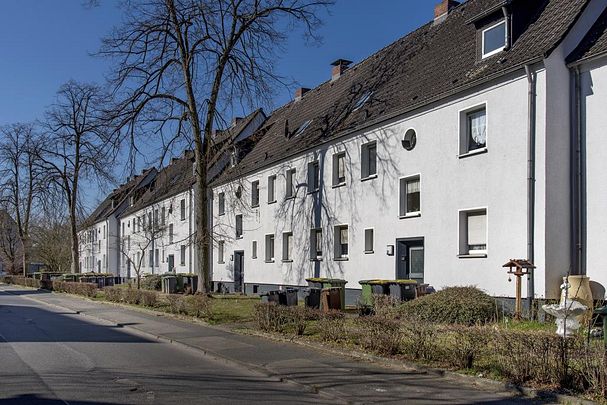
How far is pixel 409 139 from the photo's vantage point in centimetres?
2042

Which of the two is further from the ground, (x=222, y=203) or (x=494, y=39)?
(x=494, y=39)

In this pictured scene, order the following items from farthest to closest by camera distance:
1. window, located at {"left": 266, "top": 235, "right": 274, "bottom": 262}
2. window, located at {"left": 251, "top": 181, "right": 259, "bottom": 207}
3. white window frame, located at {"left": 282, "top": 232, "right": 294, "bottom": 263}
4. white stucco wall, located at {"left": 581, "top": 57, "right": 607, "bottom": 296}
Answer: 1. window, located at {"left": 251, "top": 181, "right": 259, "bottom": 207}
2. window, located at {"left": 266, "top": 235, "right": 274, "bottom": 262}
3. white window frame, located at {"left": 282, "top": 232, "right": 294, "bottom": 263}
4. white stucco wall, located at {"left": 581, "top": 57, "right": 607, "bottom": 296}

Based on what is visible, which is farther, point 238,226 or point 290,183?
point 238,226

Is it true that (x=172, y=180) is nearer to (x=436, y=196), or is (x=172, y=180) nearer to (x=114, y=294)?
(x=114, y=294)

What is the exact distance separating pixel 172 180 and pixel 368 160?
1969 centimetres

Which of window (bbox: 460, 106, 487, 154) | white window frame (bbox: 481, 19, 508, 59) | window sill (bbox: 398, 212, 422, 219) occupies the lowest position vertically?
window sill (bbox: 398, 212, 422, 219)

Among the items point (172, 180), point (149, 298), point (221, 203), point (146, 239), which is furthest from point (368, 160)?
point (146, 239)

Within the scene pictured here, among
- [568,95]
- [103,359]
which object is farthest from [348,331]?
[568,95]

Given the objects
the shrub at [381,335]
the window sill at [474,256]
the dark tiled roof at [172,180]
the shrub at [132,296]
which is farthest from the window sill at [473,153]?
the shrub at [132,296]

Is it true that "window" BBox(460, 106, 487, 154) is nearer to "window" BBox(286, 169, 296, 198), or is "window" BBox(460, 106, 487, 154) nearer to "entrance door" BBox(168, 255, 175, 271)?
"window" BBox(286, 169, 296, 198)

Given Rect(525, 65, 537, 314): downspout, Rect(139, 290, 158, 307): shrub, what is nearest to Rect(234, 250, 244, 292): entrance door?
Rect(139, 290, 158, 307): shrub

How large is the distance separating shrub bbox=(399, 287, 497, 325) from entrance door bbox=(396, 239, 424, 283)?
199 inches

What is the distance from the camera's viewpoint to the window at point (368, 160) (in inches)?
897

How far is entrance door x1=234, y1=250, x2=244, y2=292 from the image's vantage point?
34562 millimetres
